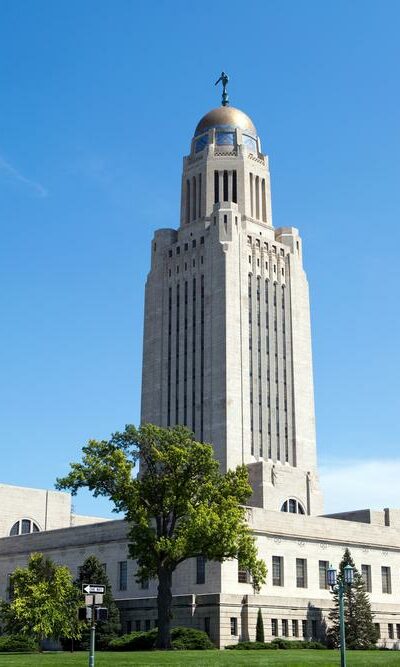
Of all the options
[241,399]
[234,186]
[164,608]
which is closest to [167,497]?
[164,608]

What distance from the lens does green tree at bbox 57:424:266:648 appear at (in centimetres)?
5206

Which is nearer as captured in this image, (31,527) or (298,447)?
(298,447)

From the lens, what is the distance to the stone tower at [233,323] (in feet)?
290

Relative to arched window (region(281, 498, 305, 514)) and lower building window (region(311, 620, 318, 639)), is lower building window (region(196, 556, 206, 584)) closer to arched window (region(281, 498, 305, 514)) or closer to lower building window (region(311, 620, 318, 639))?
lower building window (region(311, 620, 318, 639))

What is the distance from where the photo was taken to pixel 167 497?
54.1 metres

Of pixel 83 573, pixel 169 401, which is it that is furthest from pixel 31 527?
pixel 83 573

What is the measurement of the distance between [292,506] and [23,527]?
3117cm

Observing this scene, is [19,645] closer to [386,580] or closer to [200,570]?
[200,570]

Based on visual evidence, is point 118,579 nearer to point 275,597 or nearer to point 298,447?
point 275,597

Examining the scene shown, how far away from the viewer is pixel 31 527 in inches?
3905

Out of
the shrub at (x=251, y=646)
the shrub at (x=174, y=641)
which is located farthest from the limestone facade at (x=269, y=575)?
the shrub at (x=174, y=641)

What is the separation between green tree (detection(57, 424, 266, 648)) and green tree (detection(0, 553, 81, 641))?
5003mm

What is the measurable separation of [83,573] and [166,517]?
37.4 feet

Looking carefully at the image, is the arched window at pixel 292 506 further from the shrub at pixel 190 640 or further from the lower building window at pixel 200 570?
the shrub at pixel 190 640
